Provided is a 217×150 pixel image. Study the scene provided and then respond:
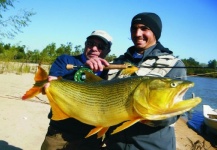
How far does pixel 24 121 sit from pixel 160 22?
6549 millimetres

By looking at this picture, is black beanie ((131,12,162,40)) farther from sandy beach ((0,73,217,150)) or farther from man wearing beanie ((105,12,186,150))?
sandy beach ((0,73,217,150))

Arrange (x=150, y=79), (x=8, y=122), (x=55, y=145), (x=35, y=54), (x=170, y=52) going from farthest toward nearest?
(x=35, y=54) < (x=8, y=122) < (x=55, y=145) < (x=170, y=52) < (x=150, y=79)

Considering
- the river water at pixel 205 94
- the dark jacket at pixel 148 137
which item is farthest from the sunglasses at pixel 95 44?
the river water at pixel 205 94

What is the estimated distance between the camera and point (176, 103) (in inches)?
103

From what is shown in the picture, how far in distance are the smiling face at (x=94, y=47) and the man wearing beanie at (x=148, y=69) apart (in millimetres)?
663

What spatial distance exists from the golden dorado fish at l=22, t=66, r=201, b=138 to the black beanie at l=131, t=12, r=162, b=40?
1.07m

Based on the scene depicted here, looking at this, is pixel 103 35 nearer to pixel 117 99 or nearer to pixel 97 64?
pixel 97 64

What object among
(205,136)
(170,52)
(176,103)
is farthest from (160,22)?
(205,136)

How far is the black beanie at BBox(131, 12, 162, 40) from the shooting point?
12.3 ft

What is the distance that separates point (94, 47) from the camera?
4613 mm

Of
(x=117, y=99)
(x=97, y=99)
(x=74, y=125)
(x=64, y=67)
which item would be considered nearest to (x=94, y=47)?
(x=64, y=67)

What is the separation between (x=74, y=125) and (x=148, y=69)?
159 centimetres

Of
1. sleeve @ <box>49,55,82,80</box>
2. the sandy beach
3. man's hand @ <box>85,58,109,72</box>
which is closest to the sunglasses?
sleeve @ <box>49,55,82,80</box>

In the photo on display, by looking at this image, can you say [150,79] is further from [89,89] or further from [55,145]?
[55,145]
